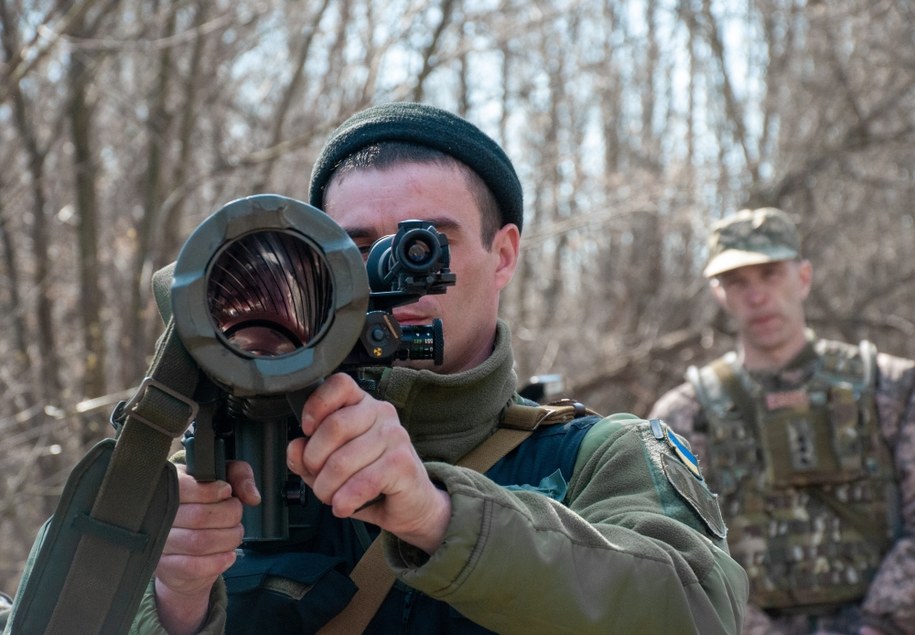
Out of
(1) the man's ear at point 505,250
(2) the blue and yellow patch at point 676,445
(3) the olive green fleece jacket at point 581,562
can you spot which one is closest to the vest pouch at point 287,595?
(3) the olive green fleece jacket at point 581,562

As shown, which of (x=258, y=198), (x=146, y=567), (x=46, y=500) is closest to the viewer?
(x=258, y=198)

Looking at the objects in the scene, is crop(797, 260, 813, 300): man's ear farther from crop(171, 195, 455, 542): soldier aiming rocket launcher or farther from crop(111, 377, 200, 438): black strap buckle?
crop(111, 377, 200, 438): black strap buckle

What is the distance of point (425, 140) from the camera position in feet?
6.94

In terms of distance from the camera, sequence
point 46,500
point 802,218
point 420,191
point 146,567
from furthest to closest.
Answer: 1. point 802,218
2. point 46,500
3. point 420,191
4. point 146,567

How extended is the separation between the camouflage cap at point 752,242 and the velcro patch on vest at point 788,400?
538mm

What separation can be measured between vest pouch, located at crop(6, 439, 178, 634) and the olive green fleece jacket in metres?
0.12

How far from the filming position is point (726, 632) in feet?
5.34

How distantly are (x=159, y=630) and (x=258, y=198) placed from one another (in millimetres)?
645

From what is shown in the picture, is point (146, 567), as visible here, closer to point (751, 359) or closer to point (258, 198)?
point (258, 198)

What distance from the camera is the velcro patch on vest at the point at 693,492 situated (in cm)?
177

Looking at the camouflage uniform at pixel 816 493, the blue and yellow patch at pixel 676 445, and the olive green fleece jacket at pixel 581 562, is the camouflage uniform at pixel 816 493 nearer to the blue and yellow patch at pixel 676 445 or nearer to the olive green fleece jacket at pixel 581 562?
the blue and yellow patch at pixel 676 445

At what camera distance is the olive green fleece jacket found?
4.81ft

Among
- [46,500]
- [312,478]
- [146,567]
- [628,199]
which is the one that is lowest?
[46,500]

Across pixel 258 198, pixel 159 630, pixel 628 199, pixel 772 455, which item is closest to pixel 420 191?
pixel 258 198
